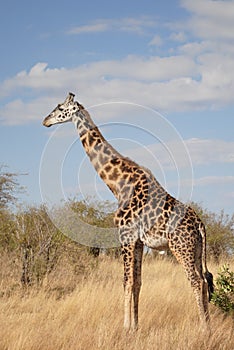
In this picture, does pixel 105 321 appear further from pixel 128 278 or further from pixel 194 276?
pixel 194 276

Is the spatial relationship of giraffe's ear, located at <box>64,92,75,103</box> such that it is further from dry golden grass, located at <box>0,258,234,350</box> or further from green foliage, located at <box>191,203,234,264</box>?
green foliage, located at <box>191,203,234,264</box>

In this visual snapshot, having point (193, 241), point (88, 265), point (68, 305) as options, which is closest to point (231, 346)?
point (193, 241)

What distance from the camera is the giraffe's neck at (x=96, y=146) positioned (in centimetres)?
844

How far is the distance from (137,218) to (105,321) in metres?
1.63

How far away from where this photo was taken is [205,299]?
7590 mm

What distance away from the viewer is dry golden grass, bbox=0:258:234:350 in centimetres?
678

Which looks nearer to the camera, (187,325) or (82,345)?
(82,345)

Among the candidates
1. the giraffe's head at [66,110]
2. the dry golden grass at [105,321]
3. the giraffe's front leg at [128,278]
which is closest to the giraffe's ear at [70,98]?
the giraffe's head at [66,110]

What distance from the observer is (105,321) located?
830cm

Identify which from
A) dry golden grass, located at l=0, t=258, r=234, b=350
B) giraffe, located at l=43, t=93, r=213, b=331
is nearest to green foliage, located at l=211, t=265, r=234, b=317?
dry golden grass, located at l=0, t=258, r=234, b=350

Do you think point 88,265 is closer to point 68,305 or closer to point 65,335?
point 68,305

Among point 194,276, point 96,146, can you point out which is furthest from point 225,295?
point 96,146

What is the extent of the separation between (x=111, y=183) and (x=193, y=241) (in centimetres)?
153

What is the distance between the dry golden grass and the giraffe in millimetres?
467
